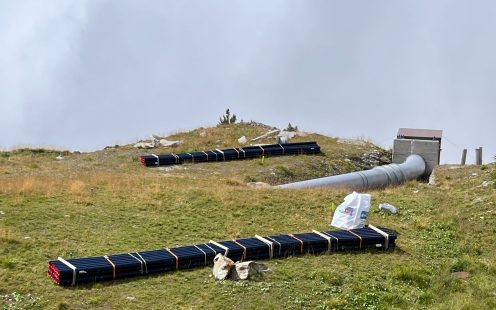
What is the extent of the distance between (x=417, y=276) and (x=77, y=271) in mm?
10355

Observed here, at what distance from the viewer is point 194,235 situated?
23562mm

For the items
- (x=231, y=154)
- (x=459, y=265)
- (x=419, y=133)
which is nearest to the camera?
(x=459, y=265)

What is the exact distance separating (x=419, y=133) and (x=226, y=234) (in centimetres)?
3020

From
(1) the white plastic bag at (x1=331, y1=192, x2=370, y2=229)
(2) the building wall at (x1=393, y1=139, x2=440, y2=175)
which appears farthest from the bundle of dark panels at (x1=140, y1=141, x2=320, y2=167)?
(1) the white plastic bag at (x1=331, y1=192, x2=370, y2=229)

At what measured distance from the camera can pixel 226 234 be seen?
2391 centimetres

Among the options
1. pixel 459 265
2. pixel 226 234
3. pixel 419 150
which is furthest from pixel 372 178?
pixel 226 234

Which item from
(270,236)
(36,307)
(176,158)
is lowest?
(36,307)

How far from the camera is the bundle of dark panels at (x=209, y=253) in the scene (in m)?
18.6

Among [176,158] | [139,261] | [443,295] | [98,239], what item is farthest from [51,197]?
[443,295]

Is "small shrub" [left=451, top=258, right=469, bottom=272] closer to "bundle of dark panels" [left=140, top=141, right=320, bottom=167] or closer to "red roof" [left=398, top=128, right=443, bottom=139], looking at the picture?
"bundle of dark panels" [left=140, top=141, right=320, bottom=167]

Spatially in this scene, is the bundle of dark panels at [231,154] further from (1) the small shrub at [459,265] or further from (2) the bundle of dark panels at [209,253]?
(1) the small shrub at [459,265]

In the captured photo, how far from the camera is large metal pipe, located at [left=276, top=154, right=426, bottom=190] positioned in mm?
34156

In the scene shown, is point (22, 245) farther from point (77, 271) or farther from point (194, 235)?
point (194, 235)

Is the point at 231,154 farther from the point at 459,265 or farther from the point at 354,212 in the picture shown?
the point at 459,265
